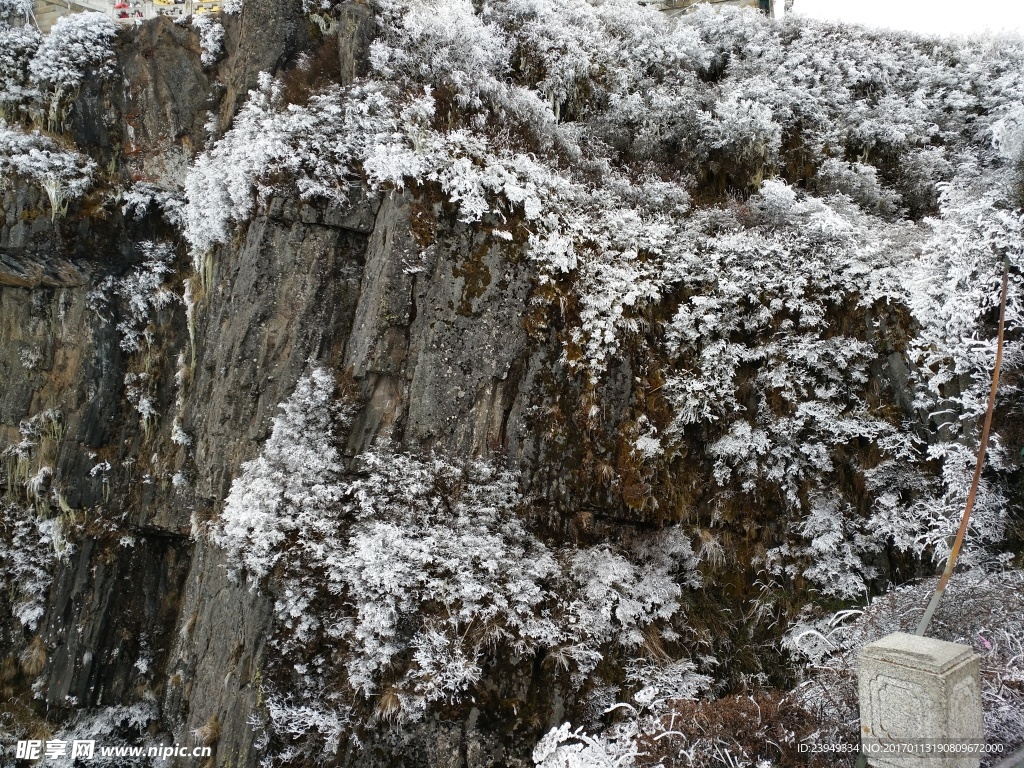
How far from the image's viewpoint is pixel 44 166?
9164 mm

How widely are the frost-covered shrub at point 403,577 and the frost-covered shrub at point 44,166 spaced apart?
5591mm

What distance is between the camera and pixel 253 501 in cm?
674

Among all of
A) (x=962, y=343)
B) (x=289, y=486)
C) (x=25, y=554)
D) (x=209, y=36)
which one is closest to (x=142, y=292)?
(x=209, y=36)

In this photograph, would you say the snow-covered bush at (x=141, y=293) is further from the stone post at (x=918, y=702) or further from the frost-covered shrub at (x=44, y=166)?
the stone post at (x=918, y=702)

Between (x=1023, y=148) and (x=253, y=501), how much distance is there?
30.5 feet

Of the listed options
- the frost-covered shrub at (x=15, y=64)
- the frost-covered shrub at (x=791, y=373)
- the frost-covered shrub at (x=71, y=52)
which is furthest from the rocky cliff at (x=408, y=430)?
the frost-covered shrub at (x=15, y=64)

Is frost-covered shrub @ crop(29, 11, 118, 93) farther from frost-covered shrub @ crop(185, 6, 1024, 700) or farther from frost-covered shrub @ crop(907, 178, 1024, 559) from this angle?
frost-covered shrub @ crop(907, 178, 1024, 559)

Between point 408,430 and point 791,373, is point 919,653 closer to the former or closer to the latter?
point 791,373

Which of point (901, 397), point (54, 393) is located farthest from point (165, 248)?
point (901, 397)

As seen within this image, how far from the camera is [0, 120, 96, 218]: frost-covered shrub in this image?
905 cm

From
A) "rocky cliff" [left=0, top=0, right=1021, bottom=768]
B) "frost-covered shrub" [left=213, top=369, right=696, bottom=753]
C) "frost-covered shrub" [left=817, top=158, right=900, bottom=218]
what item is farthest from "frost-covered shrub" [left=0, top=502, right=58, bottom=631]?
"frost-covered shrub" [left=817, top=158, right=900, bottom=218]

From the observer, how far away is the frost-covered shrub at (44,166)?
29.7ft

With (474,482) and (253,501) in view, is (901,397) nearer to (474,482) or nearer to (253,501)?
(474,482)

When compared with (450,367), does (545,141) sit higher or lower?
higher
